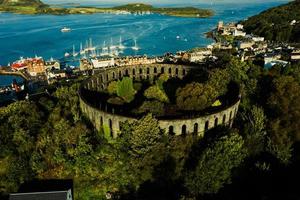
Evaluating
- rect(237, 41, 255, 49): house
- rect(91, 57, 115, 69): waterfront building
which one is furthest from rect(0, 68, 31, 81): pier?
rect(237, 41, 255, 49): house

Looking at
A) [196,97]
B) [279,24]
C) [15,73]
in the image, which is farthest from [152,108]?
[279,24]

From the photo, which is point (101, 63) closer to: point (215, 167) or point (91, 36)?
point (215, 167)

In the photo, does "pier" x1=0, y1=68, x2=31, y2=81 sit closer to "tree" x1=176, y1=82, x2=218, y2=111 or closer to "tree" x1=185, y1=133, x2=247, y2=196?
"tree" x1=176, y1=82, x2=218, y2=111

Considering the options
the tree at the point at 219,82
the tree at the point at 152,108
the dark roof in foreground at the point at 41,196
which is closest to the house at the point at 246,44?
the tree at the point at 219,82

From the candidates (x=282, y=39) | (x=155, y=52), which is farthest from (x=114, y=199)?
(x=282, y=39)

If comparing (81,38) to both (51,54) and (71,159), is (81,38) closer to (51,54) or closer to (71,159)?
(51,54)

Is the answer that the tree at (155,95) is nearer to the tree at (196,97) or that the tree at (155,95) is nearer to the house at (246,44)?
the tree at (196,97)
